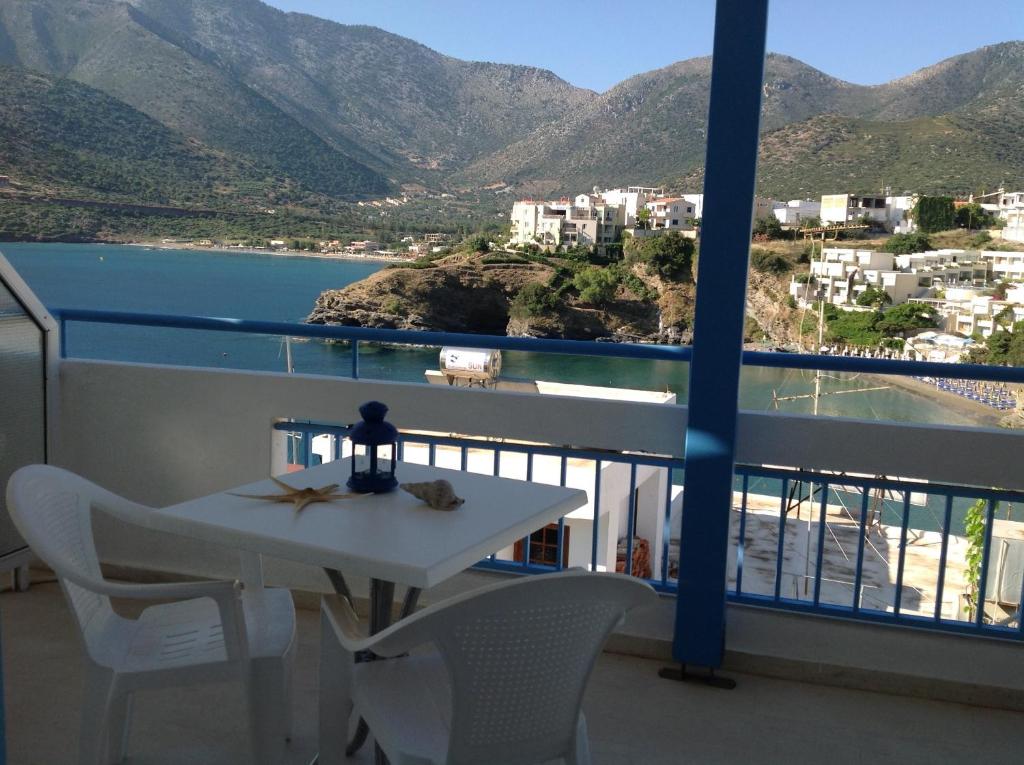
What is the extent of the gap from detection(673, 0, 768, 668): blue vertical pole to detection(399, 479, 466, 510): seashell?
111 centimetres

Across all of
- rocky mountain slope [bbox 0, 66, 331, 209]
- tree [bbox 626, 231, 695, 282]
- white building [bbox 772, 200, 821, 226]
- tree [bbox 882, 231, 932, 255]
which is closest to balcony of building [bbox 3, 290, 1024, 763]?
tree [bbox 626, 231, 695, 282]

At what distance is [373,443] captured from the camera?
88.6 inches

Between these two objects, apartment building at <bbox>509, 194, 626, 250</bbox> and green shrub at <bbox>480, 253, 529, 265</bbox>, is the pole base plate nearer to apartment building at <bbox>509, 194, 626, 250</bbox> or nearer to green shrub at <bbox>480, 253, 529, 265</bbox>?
green shrub at <bbox>480, 253, 529, 265</bbox>

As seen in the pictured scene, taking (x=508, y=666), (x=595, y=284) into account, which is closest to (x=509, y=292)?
(x=595, y=284)

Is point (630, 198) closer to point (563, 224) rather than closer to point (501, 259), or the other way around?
point (563, 224)

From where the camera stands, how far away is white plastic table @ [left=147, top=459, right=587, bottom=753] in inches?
71.6

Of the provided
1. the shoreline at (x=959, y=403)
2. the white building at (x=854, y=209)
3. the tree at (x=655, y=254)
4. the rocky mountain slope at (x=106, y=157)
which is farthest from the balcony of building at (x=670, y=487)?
the white building at (x=854, y=209)

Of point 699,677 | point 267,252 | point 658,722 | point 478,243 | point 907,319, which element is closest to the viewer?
point 658,722

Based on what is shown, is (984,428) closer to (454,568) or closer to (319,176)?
(454,568)

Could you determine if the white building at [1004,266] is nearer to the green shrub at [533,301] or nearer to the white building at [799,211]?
the white building at [799,211]

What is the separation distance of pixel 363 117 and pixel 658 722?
463 inches

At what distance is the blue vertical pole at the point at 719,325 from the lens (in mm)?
2803

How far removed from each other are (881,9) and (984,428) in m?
30.8

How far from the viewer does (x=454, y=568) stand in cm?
181
